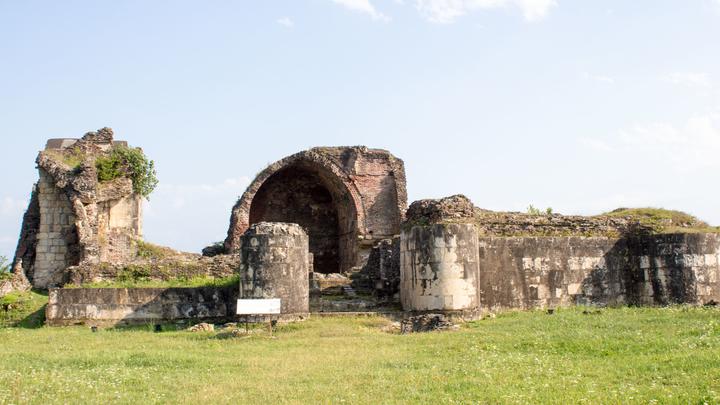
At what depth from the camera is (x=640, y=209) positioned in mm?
24219

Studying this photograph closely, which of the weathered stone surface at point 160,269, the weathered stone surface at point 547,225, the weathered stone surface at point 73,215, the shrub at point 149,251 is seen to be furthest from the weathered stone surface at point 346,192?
the weathered stone surface at point 547,225

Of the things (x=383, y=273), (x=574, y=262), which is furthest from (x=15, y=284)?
(x=574, y=262)

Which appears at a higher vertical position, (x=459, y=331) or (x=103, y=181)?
(x=103, y=181)

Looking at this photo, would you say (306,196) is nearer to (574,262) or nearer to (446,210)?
(446,210)

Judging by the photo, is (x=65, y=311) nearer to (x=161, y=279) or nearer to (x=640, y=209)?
(x=161, y=279)

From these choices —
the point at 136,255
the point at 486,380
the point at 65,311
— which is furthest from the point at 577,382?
the point at 136,255

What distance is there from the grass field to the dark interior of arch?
1339 centimetres

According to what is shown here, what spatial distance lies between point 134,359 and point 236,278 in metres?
7.91

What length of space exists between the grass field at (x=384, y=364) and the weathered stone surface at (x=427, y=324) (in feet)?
2.14

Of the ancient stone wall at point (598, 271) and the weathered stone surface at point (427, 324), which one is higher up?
the ancient stone wall at point (598, 271)

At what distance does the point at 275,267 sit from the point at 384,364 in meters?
6.73

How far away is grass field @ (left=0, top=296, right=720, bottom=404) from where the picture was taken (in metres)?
9.77

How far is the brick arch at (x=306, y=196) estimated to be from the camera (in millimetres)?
27484

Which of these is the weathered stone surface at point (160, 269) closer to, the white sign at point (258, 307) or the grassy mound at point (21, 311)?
the grassy mound at point (21, 311)
